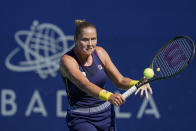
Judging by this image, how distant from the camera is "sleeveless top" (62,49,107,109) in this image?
372cm

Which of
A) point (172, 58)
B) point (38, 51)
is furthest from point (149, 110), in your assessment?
point (172, 58)

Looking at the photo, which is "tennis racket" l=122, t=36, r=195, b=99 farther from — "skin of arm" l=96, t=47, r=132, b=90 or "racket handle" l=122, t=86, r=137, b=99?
"racket handle" l=122, t=86, r=137, b=99

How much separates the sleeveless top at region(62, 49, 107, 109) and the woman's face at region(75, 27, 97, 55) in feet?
0.49

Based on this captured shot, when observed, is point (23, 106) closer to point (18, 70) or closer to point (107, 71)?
point (18, 70)

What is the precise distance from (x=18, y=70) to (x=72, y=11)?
Result: 1.13m

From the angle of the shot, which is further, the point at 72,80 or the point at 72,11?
the point at 72,11

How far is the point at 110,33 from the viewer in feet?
19.1

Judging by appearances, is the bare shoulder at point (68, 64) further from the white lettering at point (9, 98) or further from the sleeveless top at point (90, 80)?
the white lettering at point (9, 98)

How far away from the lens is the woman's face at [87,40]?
3582 mm

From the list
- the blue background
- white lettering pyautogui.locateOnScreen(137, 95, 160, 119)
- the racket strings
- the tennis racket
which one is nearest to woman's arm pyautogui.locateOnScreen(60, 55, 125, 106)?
the tennis racket

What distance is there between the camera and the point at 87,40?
3596 millimetres

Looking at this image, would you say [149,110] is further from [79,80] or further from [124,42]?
[79,80]

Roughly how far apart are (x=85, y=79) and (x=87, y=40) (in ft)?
1.13

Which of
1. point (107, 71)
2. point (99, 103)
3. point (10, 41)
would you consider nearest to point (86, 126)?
point (99, 103)
